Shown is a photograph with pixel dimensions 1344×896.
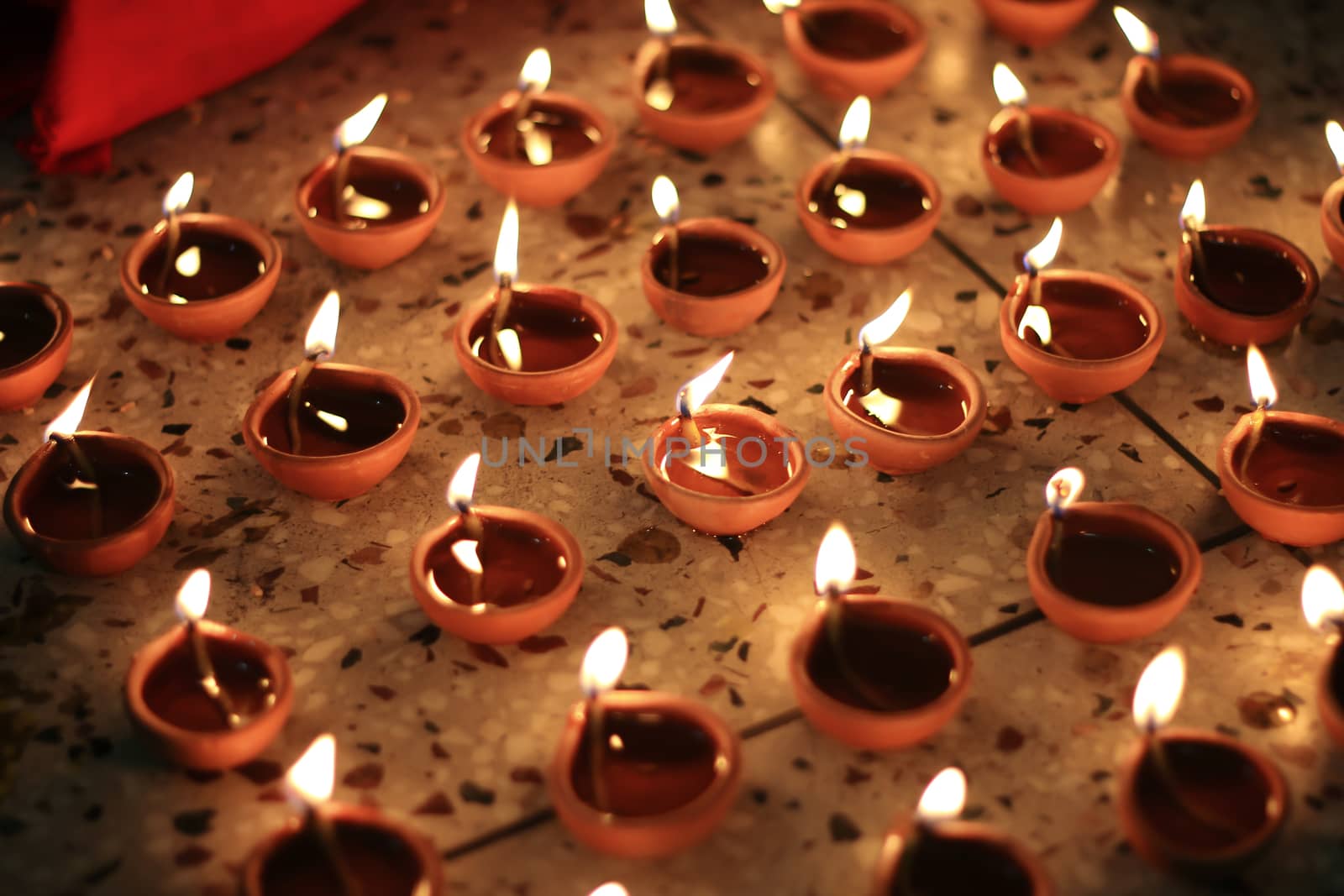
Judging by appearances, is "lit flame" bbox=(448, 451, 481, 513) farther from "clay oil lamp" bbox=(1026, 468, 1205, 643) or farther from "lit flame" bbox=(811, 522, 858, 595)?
"clay oil lamp" bbox=(1026, 468, 1205, 643)

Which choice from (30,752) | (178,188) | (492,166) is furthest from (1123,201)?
(30,752)

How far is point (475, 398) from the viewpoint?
1645mm

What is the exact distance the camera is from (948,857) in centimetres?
Answer: 116

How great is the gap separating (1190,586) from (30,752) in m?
1.13

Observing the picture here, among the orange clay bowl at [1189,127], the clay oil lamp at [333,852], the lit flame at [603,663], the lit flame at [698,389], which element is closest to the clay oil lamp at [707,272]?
the lit flame at [698,389]

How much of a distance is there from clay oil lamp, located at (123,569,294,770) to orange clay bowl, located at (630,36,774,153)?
0.94 m

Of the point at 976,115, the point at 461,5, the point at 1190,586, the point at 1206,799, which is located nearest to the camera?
the point at 1206,799

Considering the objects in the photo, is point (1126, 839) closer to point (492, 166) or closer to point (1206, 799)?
point (1206, 799)

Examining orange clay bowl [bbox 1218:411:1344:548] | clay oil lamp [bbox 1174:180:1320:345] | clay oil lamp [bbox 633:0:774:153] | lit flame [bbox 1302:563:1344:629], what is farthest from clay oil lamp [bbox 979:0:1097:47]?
lit flame [bbox 1302:563:1344:629]

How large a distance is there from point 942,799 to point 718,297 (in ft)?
2.36

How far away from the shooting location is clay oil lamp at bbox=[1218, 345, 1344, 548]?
142 cm

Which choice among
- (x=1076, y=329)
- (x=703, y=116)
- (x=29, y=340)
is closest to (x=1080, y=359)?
(x=1076, y=329)

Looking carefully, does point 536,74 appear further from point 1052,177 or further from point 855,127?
point 1052,177

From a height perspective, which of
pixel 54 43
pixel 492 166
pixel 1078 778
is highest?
pixel 54 43
